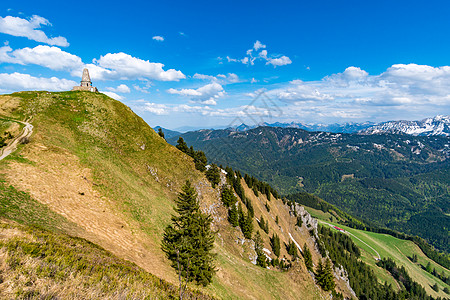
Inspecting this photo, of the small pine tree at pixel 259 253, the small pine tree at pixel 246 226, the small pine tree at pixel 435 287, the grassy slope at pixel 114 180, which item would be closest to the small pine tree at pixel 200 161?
the grassy slope at pixel 114 180

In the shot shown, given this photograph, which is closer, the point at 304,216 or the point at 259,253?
the point at 259,253

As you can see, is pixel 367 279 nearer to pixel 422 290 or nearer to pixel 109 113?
pixel 422 290

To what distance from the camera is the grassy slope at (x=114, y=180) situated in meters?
25.0

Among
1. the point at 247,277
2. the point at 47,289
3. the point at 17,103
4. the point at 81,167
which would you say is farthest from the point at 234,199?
the point at 17,103

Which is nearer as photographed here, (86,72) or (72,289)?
(72,289)

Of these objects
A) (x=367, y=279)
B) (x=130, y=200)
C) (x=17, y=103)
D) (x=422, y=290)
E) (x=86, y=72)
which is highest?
(x=86, y=72)

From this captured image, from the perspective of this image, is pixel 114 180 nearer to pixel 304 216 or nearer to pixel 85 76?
pixel 85 76

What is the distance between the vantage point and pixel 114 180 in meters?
35.7

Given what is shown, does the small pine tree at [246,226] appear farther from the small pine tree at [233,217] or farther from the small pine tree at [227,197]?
the small pine tree at [227,197]

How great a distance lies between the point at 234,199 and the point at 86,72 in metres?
67.2

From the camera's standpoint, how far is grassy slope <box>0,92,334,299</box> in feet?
82.1

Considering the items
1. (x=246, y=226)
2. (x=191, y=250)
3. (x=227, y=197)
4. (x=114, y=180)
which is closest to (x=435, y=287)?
(x=246, y=226)

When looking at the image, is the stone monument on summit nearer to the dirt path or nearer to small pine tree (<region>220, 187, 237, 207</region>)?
the dirt path

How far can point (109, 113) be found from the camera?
5797 centimetres
